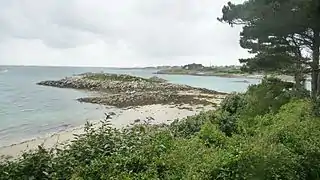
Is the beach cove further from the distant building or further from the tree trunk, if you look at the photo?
the distant building

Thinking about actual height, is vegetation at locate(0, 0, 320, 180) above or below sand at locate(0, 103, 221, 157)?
above

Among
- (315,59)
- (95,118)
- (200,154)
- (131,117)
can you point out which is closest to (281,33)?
(315,59)

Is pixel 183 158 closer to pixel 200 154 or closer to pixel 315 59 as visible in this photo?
pixel 200 154

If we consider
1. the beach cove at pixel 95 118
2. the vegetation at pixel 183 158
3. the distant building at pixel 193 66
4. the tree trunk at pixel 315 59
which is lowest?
the beach cove at pixel 95 118

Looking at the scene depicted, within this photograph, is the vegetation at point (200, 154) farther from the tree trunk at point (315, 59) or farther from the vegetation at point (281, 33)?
the tree trunk at point (315, 59)

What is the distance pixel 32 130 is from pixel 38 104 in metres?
15.9

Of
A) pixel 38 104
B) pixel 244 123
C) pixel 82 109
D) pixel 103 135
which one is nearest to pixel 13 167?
pixel 103 135

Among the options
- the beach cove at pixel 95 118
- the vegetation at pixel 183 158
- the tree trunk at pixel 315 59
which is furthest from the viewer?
the beach cove at pixel 95 118

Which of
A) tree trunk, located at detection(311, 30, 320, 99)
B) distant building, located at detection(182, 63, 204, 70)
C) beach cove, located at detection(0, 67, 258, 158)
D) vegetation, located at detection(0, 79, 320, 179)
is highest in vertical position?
tree trunk, located at detection(311, 30, 320, 99)

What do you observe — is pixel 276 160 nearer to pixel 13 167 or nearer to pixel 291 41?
pixel 13 167

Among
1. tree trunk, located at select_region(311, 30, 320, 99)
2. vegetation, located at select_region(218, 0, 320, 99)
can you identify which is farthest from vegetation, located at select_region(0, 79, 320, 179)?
tree trunk, located at select_region(311, 30, 320, 99)

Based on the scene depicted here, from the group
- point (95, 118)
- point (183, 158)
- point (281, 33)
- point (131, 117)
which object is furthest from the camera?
point (95, 118)

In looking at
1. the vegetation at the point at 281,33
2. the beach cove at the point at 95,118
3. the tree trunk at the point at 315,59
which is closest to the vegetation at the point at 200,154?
the vegetation at the point at 281,33

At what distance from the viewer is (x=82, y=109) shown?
34344 millimetres
